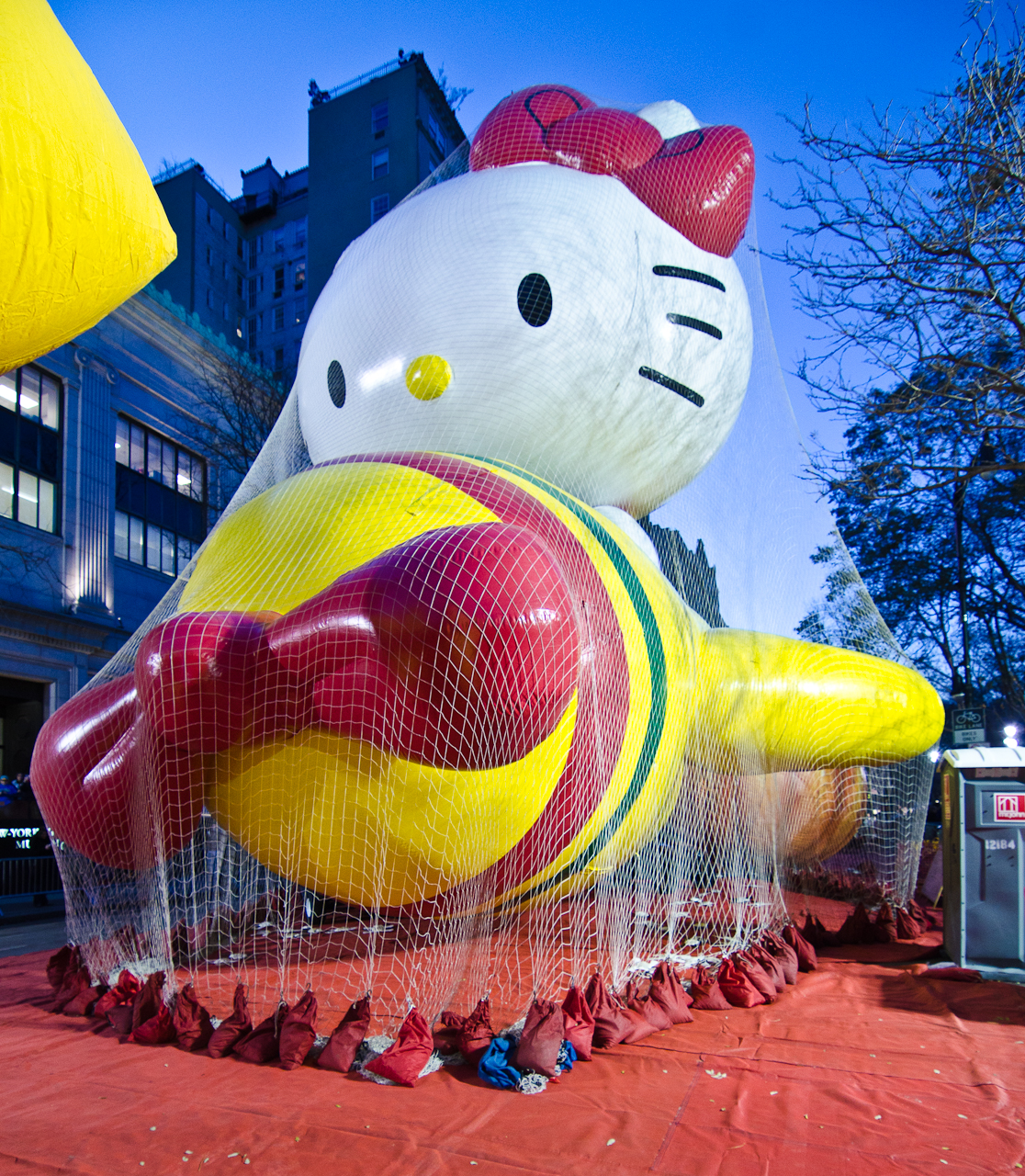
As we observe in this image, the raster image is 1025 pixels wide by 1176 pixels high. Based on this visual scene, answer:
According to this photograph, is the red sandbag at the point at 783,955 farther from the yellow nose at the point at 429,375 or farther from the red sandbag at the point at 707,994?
the yellow nose at the point at 429,375

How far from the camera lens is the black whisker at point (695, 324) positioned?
5.29 m

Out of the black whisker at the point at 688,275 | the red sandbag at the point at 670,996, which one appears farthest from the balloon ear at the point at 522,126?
the red sandbag at the point at 670,996

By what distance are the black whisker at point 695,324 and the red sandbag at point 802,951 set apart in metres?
3.64

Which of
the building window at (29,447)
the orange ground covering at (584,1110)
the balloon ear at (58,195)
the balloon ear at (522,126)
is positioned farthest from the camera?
the building window at (29,447)

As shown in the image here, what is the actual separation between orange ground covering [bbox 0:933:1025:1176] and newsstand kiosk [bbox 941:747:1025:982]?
1433mm

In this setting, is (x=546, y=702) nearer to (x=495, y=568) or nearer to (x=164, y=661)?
(x=495, y=568)

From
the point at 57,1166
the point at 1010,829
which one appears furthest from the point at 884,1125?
the point at 1010,829

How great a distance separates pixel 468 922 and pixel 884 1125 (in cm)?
186

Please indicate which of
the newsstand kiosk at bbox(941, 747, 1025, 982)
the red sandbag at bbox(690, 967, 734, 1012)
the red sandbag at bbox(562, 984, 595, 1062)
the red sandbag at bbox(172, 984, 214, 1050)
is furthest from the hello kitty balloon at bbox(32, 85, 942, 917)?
the red sandbag at bbox(690, 967, 734, 1012)

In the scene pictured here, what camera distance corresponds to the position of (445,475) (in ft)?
13.4

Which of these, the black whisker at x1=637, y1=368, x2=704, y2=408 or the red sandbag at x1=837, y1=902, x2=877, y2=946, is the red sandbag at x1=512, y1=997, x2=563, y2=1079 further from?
the red sandbag at x1=837, y1=902, x2=877, y2=946

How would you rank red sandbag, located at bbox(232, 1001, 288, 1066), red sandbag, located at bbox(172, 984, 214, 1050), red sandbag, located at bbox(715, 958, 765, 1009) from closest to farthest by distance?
red sandbag, located at bbox(232, 1001, 288, 1066) → red sandbag, located at bbox(172, 984, 214, 1050) → red sandbag, located at bbox(715, 958, 765, 1009)

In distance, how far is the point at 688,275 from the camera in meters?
5.36

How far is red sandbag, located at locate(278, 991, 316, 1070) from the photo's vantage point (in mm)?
3373
